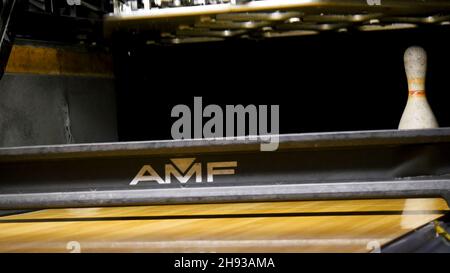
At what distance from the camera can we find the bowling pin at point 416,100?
2.26 metres

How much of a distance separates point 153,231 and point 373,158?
0.59 meters

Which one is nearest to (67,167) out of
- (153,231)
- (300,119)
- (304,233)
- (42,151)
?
(42,151)

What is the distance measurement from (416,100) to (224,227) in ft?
2.88

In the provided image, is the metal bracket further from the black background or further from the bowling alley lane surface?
the black background

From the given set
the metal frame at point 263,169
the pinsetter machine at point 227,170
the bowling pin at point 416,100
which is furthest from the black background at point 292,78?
the metal frame at point 263,169

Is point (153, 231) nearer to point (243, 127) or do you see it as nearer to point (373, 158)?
point (373, 158)

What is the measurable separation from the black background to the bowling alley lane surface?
1162 mm

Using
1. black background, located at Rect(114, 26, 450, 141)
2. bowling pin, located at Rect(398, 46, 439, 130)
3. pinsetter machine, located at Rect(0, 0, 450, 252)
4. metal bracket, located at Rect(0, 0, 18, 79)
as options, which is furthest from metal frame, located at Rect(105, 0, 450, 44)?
metal bracket, located at Rect(0, 0, 18, 79)

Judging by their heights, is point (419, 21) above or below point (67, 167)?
above

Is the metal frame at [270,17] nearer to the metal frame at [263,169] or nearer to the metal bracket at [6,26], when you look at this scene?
the metal bracket at [6,26]

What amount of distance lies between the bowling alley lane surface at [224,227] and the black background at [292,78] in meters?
1.16

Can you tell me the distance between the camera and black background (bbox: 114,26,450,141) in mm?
3406

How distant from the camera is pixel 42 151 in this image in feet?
6.50

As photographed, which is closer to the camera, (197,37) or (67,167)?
(67,167)
